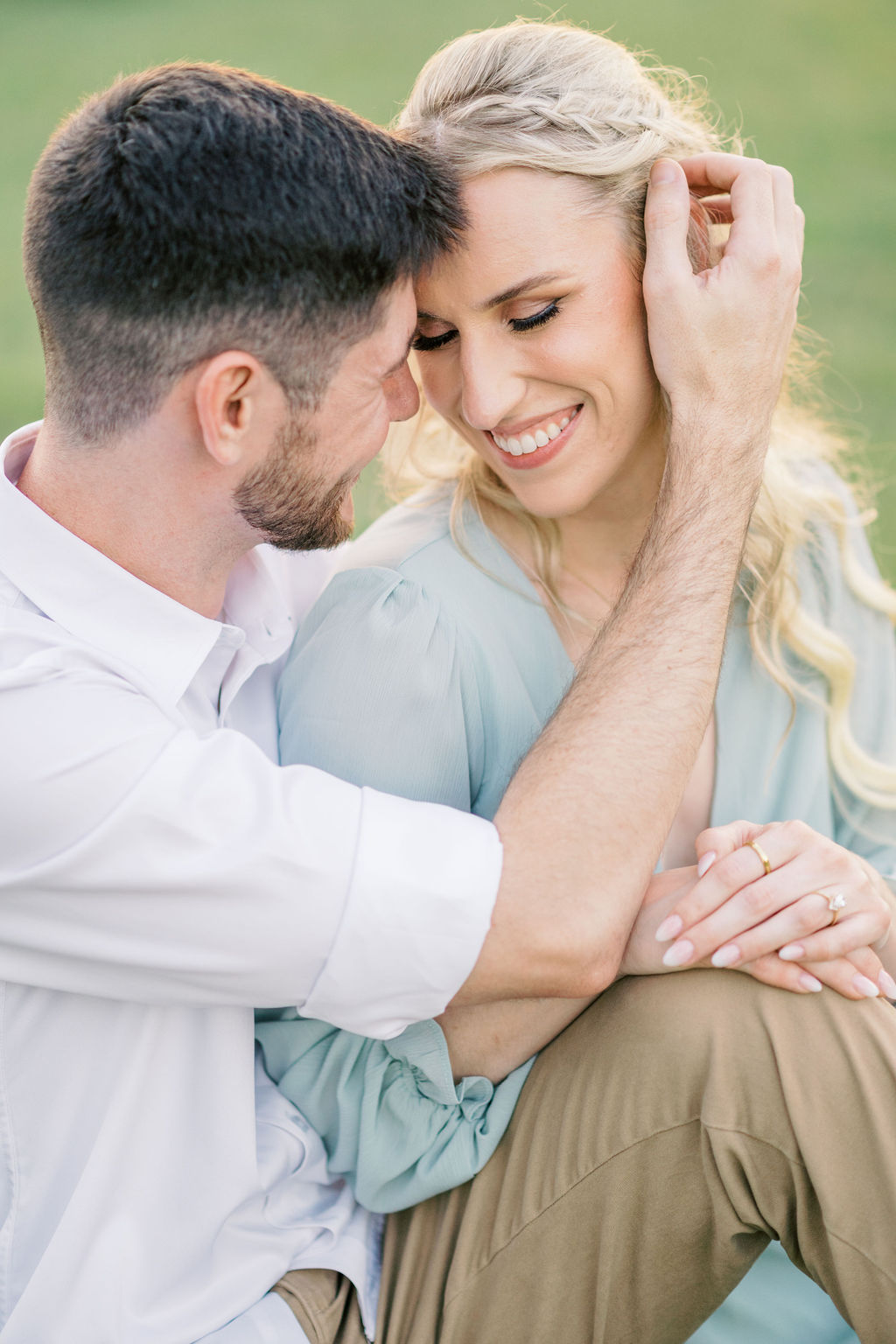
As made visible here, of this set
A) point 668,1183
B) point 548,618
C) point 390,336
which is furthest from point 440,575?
point 668,1183

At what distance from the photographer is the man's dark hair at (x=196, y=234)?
5.95 feet

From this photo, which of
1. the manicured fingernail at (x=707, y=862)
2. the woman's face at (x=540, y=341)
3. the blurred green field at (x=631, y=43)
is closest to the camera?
the manicured fingernail at (x=707, y=862)

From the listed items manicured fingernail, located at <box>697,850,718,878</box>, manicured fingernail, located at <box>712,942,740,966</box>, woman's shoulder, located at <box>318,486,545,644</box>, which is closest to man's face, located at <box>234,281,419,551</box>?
woman's shoulder, located at <box>318,486,545,644</box>

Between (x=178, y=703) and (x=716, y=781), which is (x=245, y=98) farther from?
(x=716, y=781)

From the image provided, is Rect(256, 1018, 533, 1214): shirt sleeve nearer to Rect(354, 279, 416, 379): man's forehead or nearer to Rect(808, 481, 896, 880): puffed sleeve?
Rect(808, 481, 896, 880): puffed sleeve

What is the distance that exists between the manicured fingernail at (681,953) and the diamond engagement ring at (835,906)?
0.23 m

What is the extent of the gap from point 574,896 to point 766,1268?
94cm

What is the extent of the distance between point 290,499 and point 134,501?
248 mm

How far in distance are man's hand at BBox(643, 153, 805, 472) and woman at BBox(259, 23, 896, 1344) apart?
7cm

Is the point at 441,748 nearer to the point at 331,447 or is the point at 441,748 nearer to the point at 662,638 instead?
the point at 662,638

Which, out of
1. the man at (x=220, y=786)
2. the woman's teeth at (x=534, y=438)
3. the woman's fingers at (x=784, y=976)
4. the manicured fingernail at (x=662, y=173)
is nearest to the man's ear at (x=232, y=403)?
the man at (x=220, y=786)

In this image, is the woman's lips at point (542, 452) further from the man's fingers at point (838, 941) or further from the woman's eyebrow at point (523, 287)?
the man's fingers at point (838, 941)

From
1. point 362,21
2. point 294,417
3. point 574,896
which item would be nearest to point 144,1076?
point 574,896

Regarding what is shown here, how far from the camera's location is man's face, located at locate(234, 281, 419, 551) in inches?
79.5
